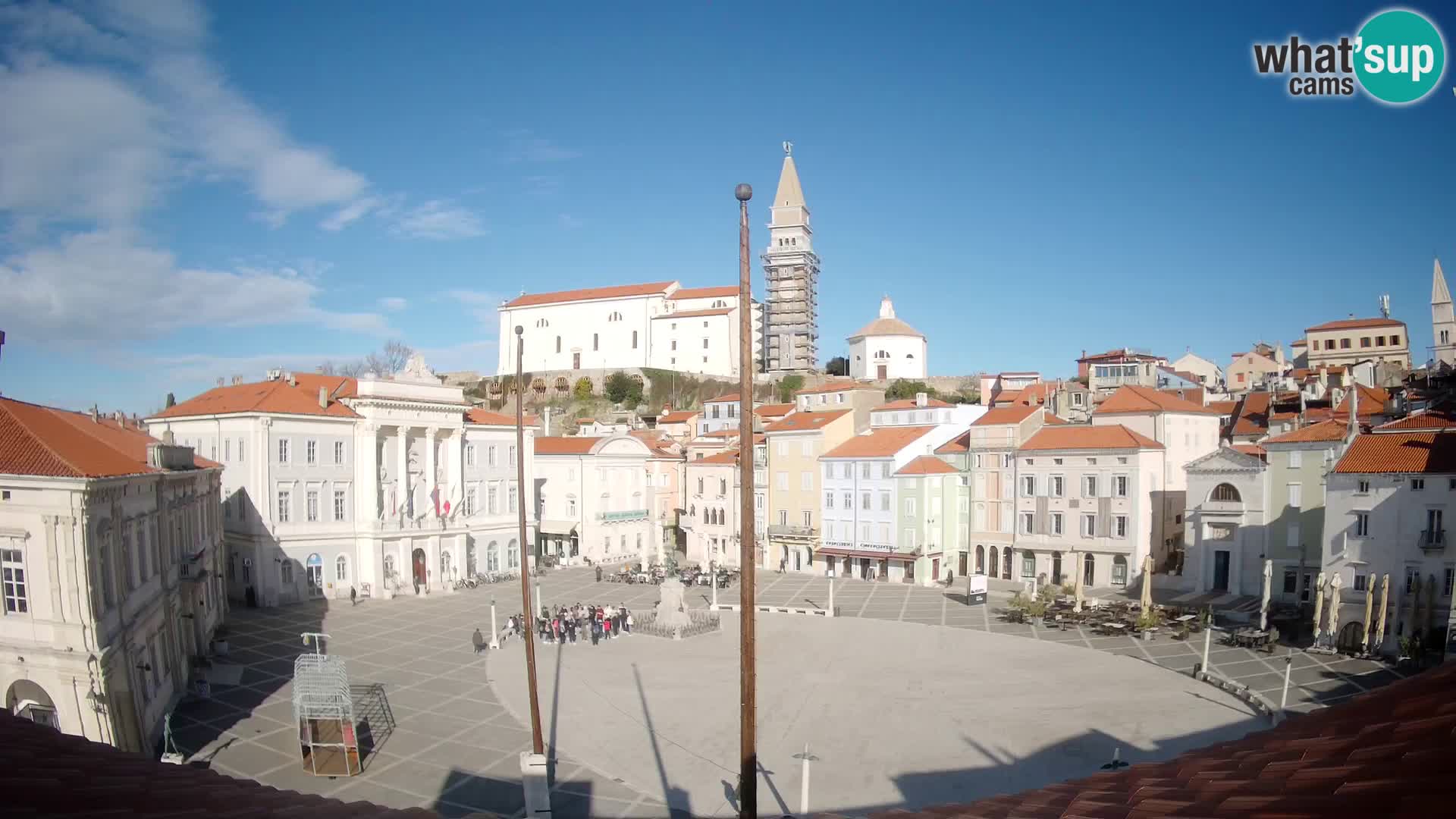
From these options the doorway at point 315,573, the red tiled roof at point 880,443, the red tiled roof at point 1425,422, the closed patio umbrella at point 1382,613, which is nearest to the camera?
the closed patio umbrella at point 1382,613

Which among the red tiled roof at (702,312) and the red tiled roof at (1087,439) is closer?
the red tiled roof at (1087,439)

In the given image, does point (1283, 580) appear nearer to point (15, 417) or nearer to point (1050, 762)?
point (1050, 762)

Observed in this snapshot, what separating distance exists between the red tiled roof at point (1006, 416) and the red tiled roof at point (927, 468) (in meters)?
3.11

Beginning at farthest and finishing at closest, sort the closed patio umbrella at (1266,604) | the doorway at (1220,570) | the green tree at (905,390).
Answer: the green tree at (905,390) → the doorway at (1220,570) → the closed patio umbrella at (1266,604)

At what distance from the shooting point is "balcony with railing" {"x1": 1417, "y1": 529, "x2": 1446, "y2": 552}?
3067 centimetres

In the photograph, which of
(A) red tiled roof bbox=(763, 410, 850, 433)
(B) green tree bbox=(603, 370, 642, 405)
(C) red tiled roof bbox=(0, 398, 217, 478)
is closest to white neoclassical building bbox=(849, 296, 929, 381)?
(B) green tree bbox=(603, 370, 642, 405)

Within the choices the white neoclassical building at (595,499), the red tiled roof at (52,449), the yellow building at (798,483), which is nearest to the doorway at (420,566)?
the white neoclassical building at (595,499)

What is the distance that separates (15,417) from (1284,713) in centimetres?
3335

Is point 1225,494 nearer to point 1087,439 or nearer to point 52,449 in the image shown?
point 1087,439

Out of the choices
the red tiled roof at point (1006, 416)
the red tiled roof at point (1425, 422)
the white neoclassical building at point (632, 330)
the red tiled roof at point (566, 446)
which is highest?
the white neoclassical building at point (632, 330)

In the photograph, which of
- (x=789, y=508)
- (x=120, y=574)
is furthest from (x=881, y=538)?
(x=120, y=574)

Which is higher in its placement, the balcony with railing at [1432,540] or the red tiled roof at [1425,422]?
the red tiled roof at [1425,422]

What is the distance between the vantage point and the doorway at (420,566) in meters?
49.8

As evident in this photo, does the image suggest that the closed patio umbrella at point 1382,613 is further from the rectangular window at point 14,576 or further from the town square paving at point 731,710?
the rectangular window at point 14,576
